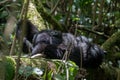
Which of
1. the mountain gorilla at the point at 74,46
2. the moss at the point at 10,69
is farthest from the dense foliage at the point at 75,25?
the mountain gorilla at the point at 74,46

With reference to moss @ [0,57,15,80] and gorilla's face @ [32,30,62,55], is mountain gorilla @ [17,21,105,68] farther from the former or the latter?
moss @ [0,57,15,80]

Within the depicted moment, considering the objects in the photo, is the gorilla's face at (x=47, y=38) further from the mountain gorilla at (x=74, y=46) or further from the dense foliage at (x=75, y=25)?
the dense foliage at (x=75, y=25)

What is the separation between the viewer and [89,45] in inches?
120

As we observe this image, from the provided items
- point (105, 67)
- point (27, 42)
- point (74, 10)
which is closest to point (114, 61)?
point (105, 67)

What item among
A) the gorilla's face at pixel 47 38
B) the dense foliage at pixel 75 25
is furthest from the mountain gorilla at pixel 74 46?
the dense foliage at pixel 75 25

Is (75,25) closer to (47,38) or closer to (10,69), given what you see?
(47,38)

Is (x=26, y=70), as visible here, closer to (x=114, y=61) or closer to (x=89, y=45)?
(x=89, y=45)

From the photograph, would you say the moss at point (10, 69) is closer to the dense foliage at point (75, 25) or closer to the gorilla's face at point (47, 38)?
the dense foliage at point (75, 25)

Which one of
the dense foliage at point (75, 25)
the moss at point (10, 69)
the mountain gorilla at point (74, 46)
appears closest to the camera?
the moss at point (10, 69)

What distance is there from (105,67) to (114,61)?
0.42 meters

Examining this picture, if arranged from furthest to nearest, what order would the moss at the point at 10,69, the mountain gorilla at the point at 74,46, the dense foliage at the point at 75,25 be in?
the mountain gorilla at the point at 74,46 < the dense foliage at the point at 75,25 < the moss at the point at 10,69

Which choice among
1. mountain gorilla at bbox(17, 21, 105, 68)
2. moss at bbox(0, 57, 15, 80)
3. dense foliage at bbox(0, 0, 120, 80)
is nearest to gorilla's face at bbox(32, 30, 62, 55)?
mountain gorilla at bbox(17, 21, 105, 68)

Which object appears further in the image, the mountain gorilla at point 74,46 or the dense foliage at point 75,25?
the mountain gorilla at point 74,46

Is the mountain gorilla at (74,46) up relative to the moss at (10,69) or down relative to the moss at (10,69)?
down
